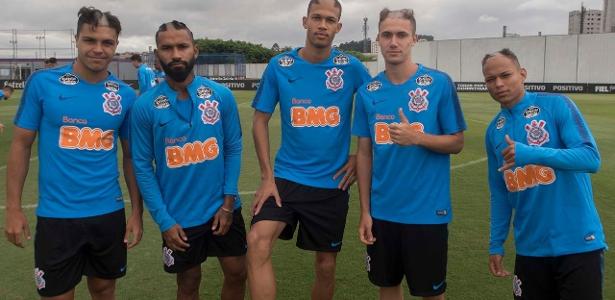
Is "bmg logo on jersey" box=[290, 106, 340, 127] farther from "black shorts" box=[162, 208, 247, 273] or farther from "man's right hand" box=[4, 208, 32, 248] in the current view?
"man's right hand" box=[4, 208, 32, 248]

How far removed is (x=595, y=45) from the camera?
154 feet

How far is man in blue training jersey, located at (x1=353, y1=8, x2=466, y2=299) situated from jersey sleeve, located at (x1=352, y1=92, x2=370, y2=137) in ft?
0.14

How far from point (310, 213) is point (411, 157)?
2.96ft

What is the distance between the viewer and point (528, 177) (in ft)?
10.3

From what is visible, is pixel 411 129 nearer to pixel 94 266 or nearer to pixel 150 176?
pixel 150 176

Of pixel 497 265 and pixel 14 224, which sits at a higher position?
pixel 14 224

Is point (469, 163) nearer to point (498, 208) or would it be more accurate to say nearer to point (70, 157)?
point (498, 208)

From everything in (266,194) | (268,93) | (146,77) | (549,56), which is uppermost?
(549,56)

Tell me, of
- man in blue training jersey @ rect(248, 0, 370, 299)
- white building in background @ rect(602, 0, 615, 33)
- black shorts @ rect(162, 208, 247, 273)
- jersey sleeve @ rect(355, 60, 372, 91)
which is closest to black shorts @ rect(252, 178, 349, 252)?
man in blue training jersey @ rect(248, 0, 370, 299)

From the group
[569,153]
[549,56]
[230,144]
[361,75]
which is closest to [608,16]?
[549,56]

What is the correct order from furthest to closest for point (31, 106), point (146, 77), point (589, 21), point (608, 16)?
point (589, 21)
point (608, 16)
point (146, 77)
point (31, 106)

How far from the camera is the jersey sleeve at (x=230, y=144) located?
368 centimetres

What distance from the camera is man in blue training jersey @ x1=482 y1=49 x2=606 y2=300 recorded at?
2916 mm

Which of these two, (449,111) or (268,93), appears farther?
(268,93)
